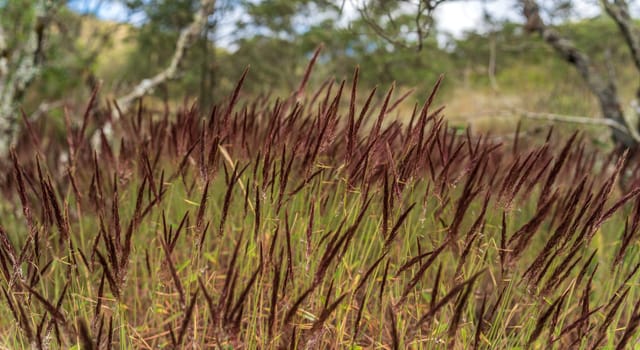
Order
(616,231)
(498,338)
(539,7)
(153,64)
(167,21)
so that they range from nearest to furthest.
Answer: (498,338) → (616,231) → (539,7) → (167,21) → (153,64)

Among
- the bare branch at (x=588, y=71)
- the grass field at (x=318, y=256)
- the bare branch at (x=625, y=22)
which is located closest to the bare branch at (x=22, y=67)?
the grass field at (x=318, y=256)

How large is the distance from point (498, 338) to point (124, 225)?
1219 millimetres

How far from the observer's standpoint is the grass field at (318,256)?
89 centimetres

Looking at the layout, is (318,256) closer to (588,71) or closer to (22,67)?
(22,67)

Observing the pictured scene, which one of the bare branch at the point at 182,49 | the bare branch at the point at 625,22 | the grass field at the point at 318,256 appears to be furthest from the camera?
the bare branch at the point at 182,49

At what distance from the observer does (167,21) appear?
11875 millimetres

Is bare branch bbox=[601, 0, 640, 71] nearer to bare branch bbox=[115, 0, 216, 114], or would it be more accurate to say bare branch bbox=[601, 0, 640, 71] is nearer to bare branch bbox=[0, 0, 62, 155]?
bare branch bbox=[115, 0, 216, 114]

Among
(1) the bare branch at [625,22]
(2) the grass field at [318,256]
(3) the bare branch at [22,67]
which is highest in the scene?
(1) the bare branch at [625,22]

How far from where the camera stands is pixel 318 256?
1.23m

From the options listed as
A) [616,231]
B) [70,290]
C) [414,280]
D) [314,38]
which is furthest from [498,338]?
[314,38]

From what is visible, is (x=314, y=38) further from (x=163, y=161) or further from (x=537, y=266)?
(x=537, y=266)

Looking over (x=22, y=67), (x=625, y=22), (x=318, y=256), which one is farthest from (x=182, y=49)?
(x=625, y=22)

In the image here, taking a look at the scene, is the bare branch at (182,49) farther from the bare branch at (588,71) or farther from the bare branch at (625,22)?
the bare branch at (625,22)

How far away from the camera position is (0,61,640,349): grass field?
0.89 m
